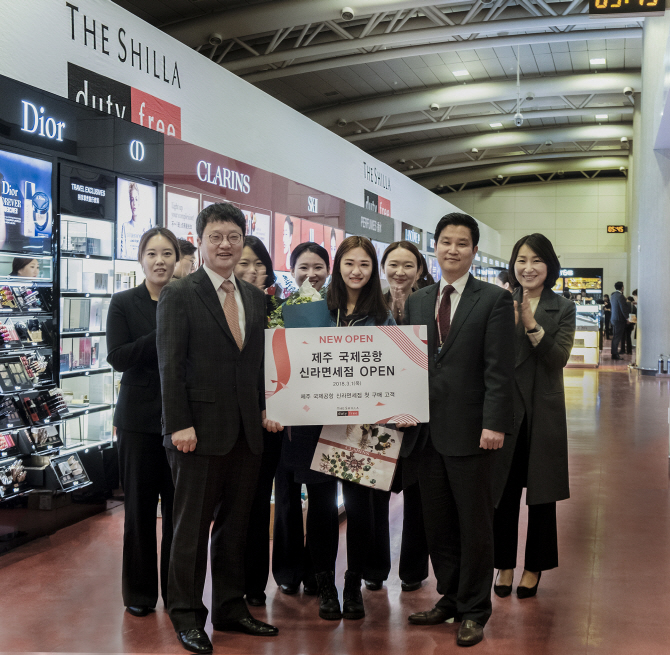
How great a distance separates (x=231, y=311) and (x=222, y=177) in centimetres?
424

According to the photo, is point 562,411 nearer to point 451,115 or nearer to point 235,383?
point 235,383

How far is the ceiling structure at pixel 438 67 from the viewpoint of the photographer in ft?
38.6

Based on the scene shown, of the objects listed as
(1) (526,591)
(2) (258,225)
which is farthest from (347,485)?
(2) (258,225)

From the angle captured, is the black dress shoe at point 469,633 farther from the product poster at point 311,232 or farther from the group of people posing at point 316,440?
the product poster at point 311,232

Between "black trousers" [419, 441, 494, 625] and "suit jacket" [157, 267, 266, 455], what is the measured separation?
750mm

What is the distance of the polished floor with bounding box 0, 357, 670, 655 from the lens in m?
2.71

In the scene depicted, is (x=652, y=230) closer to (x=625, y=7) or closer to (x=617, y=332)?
(x=617, y=332)

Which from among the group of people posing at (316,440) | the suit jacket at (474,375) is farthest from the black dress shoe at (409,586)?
the suit jacket at (474,375)

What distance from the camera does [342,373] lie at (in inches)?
110

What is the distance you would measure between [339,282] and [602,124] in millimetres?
21466

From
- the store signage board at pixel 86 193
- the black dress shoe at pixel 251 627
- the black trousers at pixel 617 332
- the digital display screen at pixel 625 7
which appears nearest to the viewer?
the black dress shoe at pixel 251 627

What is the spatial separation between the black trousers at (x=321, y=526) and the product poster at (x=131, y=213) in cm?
265

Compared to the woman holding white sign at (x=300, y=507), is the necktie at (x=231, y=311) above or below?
above

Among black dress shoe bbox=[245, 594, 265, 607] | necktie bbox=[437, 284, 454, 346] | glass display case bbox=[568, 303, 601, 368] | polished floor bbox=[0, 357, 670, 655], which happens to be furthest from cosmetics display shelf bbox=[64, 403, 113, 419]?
glass display case bbox=[568, 303, 601, 368]
